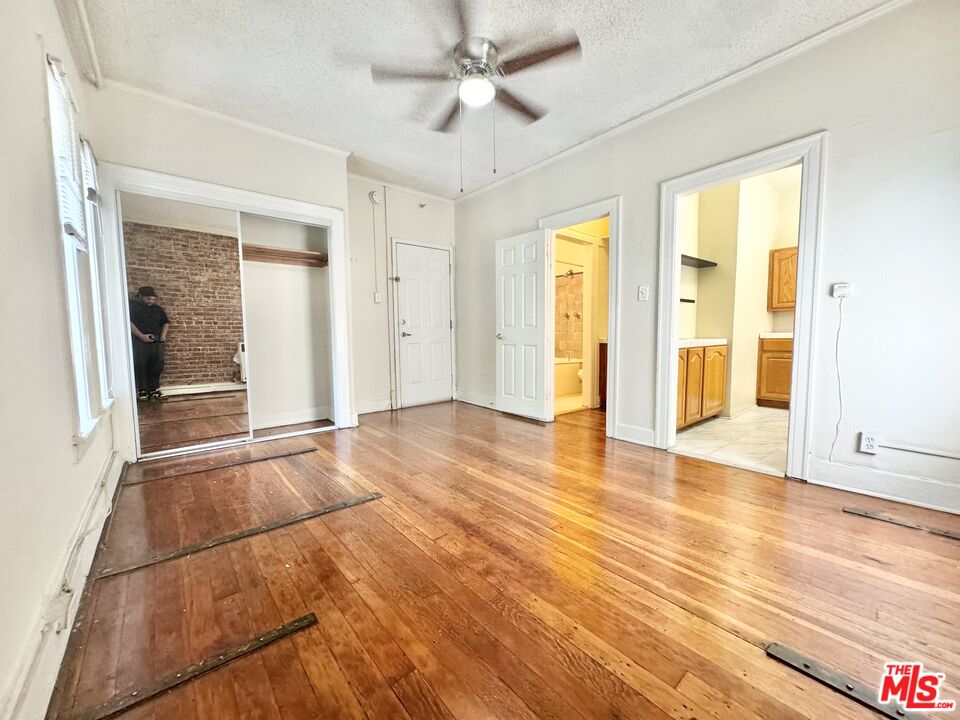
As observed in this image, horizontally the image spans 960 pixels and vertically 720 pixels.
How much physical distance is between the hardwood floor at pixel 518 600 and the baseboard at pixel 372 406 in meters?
2.04

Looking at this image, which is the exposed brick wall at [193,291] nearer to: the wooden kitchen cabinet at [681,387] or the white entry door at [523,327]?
the white entry door at [523,327]

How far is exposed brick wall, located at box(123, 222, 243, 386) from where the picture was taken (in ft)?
9.80

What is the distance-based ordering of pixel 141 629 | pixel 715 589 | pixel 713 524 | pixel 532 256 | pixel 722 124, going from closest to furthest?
pixel 141 629
pixel 715 589
pixel 713 524
pixel 722 124
pixel 532 256

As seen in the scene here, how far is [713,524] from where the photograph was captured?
196 centimetres

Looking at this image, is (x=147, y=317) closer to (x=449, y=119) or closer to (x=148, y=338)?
(x=148, y=338)

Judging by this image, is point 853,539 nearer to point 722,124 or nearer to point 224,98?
point 722,124

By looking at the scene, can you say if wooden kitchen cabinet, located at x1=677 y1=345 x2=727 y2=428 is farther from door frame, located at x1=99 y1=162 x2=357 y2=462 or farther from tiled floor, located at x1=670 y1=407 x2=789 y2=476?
door frame, located at x1=99 y1=162 x2=357 y2=462

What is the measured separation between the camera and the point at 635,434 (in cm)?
339

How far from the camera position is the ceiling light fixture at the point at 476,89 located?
2.22m

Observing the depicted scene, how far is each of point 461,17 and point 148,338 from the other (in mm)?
3230

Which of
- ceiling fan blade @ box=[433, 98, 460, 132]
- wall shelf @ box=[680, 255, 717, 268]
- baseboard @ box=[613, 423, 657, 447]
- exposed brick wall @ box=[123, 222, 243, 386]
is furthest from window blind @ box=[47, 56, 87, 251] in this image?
wall shelf @ box=[680, 255, 717, 268]

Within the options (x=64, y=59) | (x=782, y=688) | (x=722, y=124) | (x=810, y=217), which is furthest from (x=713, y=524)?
(x=64, y=59)

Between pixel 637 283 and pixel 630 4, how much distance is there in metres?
1.86

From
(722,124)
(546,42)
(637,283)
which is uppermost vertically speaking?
(546,42)
